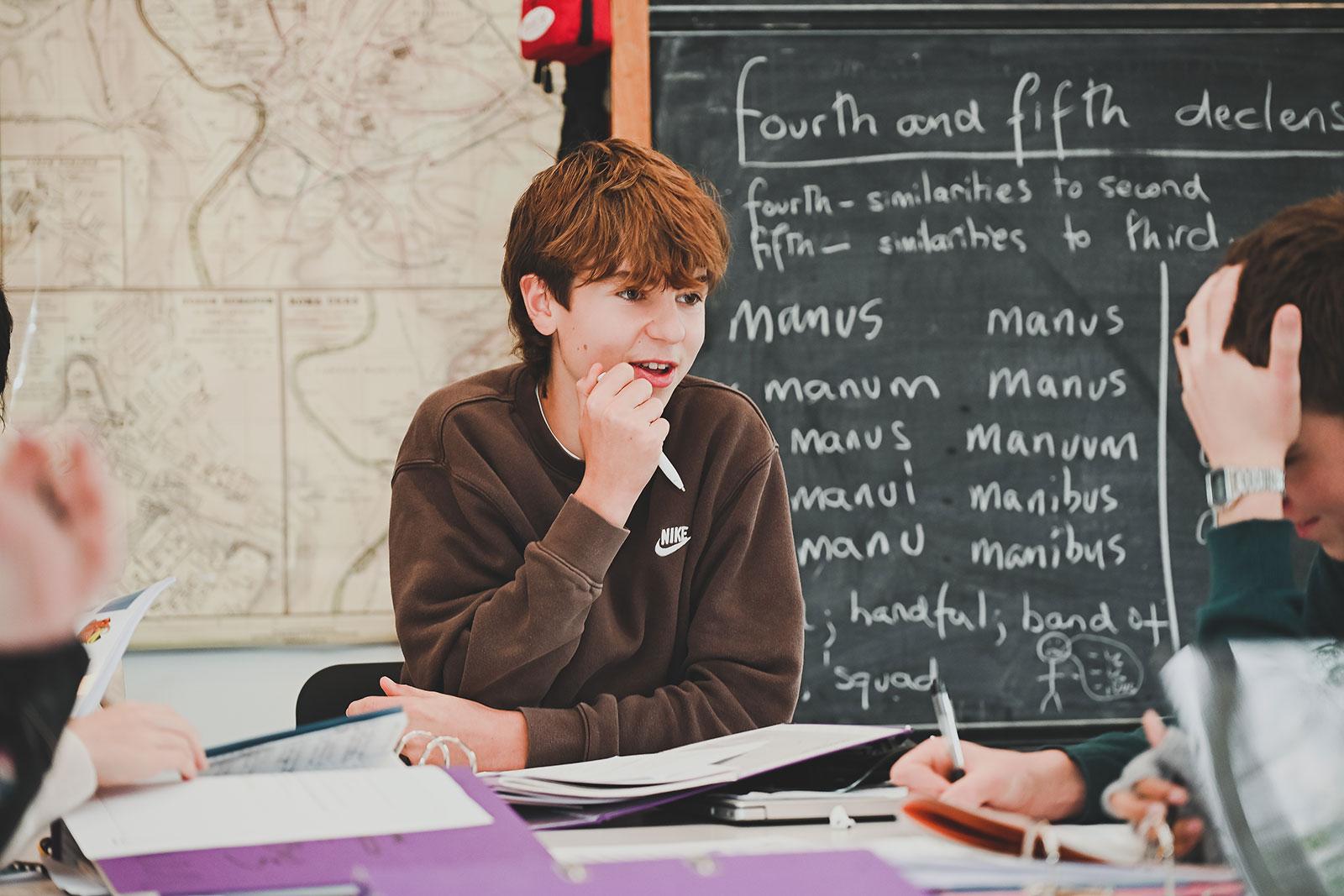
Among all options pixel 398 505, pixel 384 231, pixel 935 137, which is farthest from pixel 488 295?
pixel 398 505

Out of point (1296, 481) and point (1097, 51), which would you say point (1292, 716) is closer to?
point (1296, 481)

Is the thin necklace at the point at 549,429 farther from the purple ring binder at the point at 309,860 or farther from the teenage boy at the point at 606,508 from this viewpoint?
the purple ring binder at the point at 309,860

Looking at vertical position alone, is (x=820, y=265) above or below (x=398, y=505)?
above

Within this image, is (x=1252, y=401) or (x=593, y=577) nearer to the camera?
(x=1252, y=401)

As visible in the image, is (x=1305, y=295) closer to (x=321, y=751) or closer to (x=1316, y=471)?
(x=1316, y=471)

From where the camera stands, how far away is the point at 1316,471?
0.91 metres

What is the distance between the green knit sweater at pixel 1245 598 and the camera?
806 mm

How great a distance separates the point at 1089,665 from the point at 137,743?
1897mm

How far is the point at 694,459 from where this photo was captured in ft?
4.96

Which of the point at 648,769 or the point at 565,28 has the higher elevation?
the point at 565,28

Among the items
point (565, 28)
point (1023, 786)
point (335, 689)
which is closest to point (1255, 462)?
point (1023, 786)

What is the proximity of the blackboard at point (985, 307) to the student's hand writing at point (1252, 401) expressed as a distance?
1482 mm

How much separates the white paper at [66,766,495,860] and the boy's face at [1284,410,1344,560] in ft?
2.00

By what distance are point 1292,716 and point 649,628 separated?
837 millimetres
